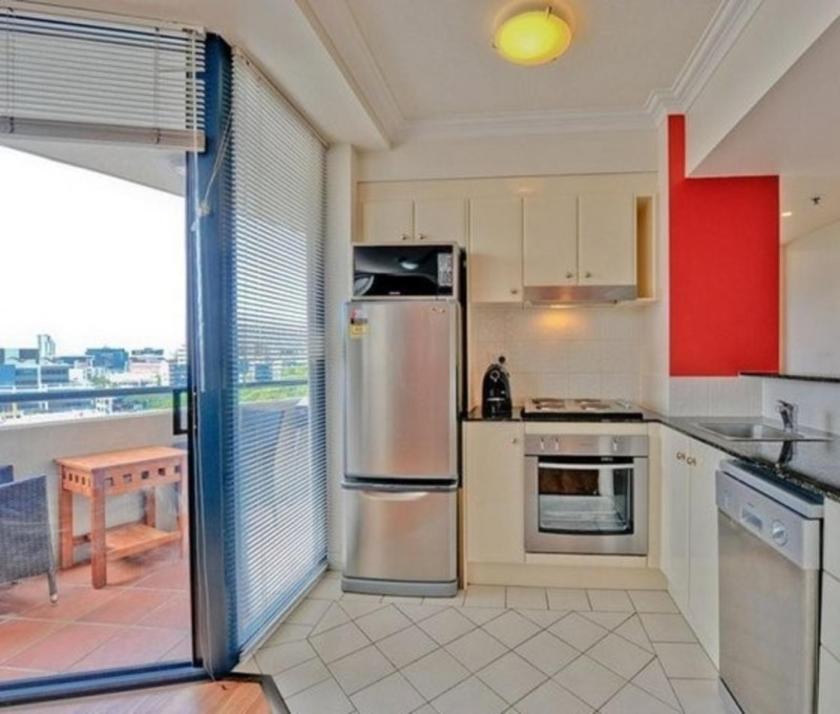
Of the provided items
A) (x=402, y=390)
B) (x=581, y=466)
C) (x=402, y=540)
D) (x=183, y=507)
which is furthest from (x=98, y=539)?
(x=581, y=466)

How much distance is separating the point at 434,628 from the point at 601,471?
1.16m

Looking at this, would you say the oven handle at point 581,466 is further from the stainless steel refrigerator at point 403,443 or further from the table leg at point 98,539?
the table leg at point 98,539

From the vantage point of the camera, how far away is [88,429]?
2061 mm

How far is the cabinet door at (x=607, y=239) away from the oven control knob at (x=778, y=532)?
172cm

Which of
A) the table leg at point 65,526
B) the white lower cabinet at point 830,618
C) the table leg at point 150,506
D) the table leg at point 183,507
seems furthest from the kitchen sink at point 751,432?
the table leg at point 65,526

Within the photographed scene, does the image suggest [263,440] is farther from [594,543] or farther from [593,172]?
[593,172]

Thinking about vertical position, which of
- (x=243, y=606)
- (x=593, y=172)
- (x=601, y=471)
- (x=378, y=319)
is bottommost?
(x=243, y=606)

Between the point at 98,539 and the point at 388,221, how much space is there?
2224 mm

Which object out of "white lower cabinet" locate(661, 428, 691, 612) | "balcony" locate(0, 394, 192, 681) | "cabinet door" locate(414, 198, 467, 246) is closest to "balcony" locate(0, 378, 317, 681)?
"balcony" locate(0, 394, 192, 681)

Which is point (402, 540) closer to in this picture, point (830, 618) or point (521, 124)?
point (830, 618)

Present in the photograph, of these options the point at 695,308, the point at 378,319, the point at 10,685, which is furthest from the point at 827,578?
the point at 10,685

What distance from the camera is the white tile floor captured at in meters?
1.80

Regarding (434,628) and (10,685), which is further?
(434,628)

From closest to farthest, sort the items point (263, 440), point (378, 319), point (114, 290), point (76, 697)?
point (76, 697) < point (114, 290) < point (263, 440) < point (378, 319)
